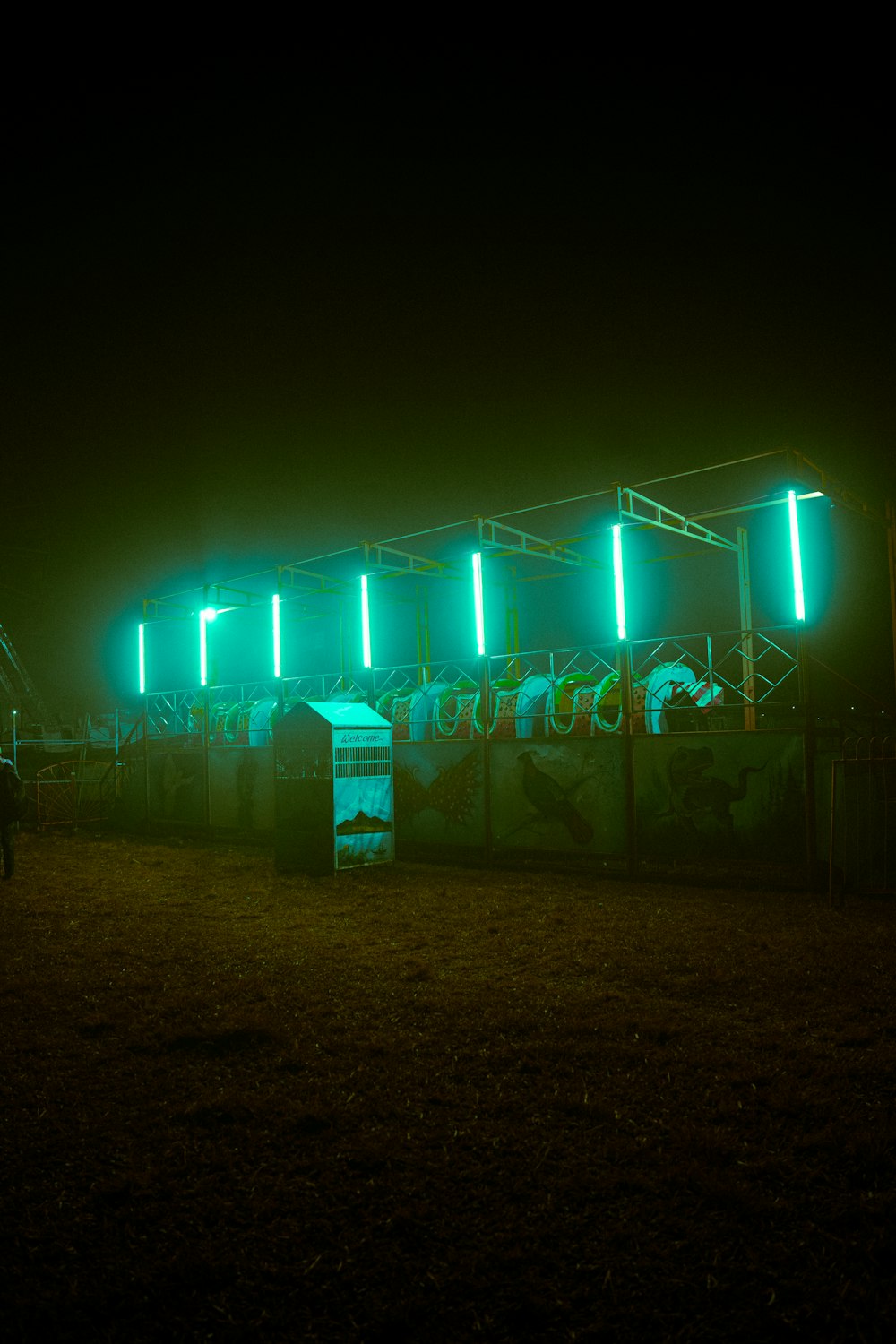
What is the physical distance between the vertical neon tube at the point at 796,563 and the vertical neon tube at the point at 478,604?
399 cm

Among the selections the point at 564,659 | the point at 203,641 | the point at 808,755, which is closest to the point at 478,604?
the point at 808,755

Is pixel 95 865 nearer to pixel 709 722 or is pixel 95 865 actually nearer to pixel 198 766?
pixel 198 766

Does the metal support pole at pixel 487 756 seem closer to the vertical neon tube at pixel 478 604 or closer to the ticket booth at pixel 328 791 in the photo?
the vertical neon tube at pixel 478 604

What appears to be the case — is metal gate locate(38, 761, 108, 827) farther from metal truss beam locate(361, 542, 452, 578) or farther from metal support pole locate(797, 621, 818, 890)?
metal support pole locate(797, 621, 818, 890)

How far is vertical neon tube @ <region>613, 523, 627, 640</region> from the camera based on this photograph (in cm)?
993

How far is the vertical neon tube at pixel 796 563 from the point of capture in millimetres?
8562

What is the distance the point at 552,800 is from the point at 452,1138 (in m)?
7.19

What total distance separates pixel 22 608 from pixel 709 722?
22079 millimetres

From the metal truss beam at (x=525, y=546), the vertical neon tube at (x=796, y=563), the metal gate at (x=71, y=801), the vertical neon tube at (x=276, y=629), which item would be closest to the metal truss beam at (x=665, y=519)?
the metal truss beam at (x=525, y=546)

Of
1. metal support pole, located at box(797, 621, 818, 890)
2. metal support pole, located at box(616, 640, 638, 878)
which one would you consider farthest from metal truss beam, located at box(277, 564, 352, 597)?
metal support pole, located at box(797, 621, 818, 890)

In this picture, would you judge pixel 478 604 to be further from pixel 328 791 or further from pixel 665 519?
pixel 665 519

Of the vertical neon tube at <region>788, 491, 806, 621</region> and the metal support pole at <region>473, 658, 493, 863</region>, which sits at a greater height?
the vertical neon tube at <region>788, 491, 806, 621</region>

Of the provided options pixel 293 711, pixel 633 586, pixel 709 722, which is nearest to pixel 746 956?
pixel 709 722

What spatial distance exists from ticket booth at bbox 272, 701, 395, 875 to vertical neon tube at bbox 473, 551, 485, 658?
1.82 metres
